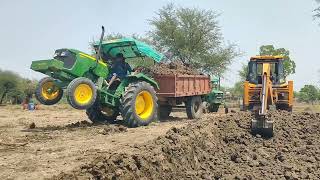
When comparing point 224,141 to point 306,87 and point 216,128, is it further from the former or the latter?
point 306,87

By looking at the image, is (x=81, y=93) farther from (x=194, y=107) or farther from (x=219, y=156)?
(x=194, y=107)

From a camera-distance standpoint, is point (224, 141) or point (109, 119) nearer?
point (224, 141)

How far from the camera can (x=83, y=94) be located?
11055 millimetres

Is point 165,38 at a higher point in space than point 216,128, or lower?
higher

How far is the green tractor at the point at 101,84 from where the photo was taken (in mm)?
11078

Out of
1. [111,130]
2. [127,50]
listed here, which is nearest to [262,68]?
[127,50]

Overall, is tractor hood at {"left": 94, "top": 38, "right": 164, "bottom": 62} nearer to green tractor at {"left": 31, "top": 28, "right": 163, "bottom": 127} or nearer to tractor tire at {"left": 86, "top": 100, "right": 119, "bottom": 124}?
green tractor at {"left": 31, "top": 28, "right": 163, "bottom": 127}

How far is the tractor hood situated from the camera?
12.8 meters

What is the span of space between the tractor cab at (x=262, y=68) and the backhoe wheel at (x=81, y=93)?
6756mm

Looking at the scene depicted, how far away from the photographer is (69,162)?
6.70m

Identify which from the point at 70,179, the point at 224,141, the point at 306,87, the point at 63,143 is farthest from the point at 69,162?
the point at 306,87

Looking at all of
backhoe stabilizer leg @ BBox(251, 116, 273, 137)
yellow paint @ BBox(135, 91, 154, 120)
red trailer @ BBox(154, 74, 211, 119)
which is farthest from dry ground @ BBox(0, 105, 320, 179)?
red trailer @ BBox(154, 74, 211, 119)

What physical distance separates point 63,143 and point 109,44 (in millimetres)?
4728

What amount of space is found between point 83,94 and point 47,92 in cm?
122
